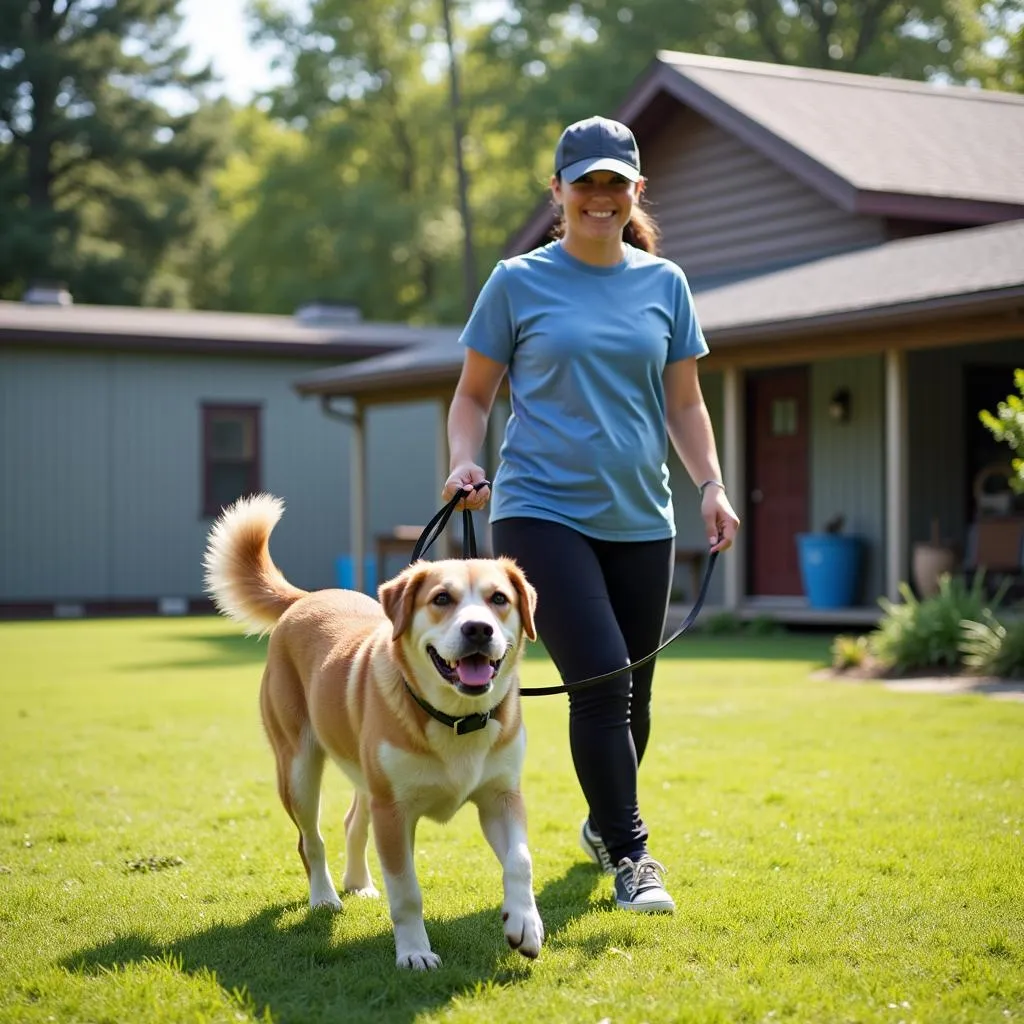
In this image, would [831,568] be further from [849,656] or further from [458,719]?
[458,719]

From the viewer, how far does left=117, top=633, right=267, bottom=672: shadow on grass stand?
13352mm

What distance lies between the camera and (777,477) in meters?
17.1

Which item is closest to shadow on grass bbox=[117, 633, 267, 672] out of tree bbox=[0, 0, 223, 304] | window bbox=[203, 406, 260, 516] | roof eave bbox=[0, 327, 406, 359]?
window bbox=[203, 406, 260, 516]

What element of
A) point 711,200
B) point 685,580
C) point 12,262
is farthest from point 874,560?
point 12,262

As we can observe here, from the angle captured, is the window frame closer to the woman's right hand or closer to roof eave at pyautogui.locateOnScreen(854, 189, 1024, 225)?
roof eave at pyautogui.locateOnScreen(854, 189, 1024, 225)

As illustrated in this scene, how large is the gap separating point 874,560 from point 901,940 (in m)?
12.0

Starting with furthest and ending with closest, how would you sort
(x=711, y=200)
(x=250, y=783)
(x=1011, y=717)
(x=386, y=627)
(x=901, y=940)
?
(x=711, y=200) → (x=1011, y=717) → (x=250, y=783) → (x=386, y=627) → (x=901, y=940)

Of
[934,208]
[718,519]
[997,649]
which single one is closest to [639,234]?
[718,519]

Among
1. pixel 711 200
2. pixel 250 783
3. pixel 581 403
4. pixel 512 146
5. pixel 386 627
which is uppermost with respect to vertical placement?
pixel 512 146

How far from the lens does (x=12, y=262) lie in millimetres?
34156

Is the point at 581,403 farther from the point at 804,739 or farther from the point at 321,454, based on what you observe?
the point at 321,454

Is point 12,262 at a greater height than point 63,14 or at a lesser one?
lesser

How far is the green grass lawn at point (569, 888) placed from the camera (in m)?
3.67

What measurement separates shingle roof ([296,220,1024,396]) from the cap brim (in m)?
7.62
